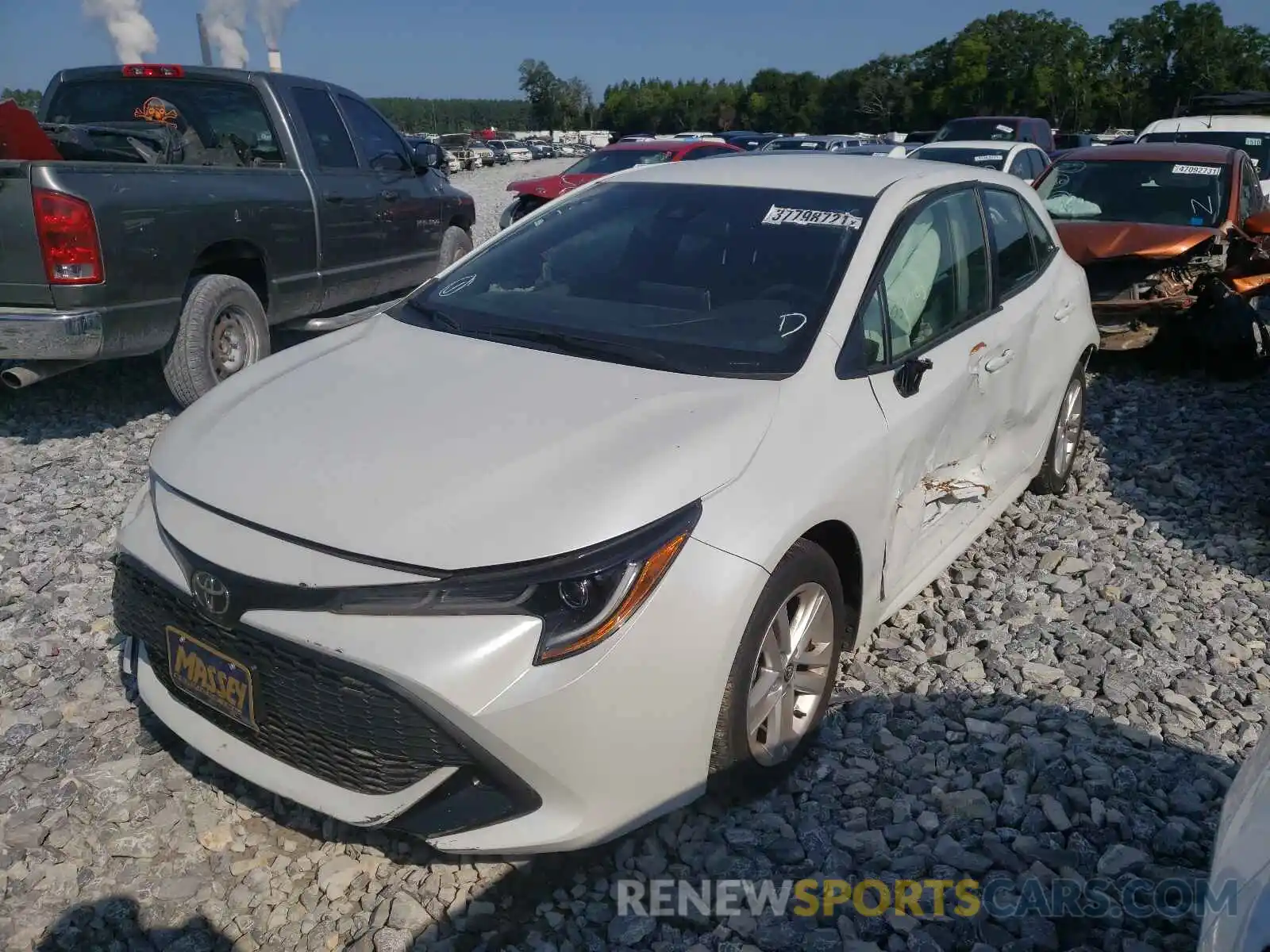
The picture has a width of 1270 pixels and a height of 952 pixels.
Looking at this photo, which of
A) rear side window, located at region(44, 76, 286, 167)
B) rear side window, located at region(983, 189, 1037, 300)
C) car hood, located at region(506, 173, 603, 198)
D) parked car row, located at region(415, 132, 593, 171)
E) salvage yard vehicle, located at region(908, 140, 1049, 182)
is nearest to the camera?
rear side window, located at region(983, 189, 1037, 300)

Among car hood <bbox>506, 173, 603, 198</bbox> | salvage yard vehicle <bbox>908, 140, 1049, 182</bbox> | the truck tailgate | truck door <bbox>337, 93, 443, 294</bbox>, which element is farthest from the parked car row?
the truck tailgate

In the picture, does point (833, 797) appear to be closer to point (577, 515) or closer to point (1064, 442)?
point (577, 515)

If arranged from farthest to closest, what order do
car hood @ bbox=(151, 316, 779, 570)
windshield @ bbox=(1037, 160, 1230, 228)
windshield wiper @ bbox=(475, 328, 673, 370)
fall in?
windshield @ bbox=(1037, 160, 1230, 228), windshield wiper @ bbox=(475, 328, 673, 370), car hood @ bbox=(151, 316, 779, 570)

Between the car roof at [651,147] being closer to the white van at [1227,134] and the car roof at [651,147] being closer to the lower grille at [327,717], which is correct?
the white van at [1227,134]

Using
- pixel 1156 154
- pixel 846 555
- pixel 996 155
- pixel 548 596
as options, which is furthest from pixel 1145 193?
pixel 548 596

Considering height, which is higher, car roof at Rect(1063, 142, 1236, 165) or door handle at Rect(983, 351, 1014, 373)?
car roof at Rect(1063, 142, 1236, 165)

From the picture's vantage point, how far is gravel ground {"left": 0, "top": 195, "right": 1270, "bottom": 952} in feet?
8.06

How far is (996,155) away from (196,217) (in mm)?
10263

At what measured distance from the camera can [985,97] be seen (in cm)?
7262

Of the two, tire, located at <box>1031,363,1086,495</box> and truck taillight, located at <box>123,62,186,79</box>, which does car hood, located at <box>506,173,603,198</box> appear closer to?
truck taillight, located at <box>123,62,186,79</box>

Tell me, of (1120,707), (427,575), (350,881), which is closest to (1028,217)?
(1120,707)

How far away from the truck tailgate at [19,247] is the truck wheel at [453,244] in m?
A: 3.72

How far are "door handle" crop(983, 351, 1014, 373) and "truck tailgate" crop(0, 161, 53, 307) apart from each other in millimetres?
4342

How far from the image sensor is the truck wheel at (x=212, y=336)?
567 cm
